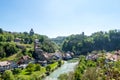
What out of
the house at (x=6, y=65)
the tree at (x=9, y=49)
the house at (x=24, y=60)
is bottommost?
the house at (x=6, y=65)

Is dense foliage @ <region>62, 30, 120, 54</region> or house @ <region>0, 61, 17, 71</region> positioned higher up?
dense foliage @ <region>62, 30, 120, 54</region>

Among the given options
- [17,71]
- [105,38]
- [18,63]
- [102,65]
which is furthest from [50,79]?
[105,38]

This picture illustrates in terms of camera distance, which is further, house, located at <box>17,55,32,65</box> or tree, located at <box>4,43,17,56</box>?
tree, located at <box>4,43,17,56</box>

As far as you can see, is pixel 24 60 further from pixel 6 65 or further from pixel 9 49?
pixel 9 49

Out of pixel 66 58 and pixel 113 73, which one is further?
pixel 66 58

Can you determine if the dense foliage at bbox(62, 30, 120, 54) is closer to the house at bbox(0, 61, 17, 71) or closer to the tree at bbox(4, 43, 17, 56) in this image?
the tree at bbox(4, 43, 17, 56)

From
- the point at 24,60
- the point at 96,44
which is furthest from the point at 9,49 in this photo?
the point at 96,44

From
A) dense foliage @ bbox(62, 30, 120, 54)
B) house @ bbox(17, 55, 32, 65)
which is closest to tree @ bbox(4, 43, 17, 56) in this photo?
house @ bbox(17, 55, 32, 65)

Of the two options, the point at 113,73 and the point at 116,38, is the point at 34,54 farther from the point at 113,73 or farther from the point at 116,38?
the point at 113,73

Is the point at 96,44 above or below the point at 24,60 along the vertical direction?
above

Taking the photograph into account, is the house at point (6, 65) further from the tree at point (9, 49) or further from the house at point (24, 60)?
the tree at point (9, 49)

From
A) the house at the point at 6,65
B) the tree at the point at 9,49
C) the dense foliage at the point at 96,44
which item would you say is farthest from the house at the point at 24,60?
the dense foliage at the point at 96,44
